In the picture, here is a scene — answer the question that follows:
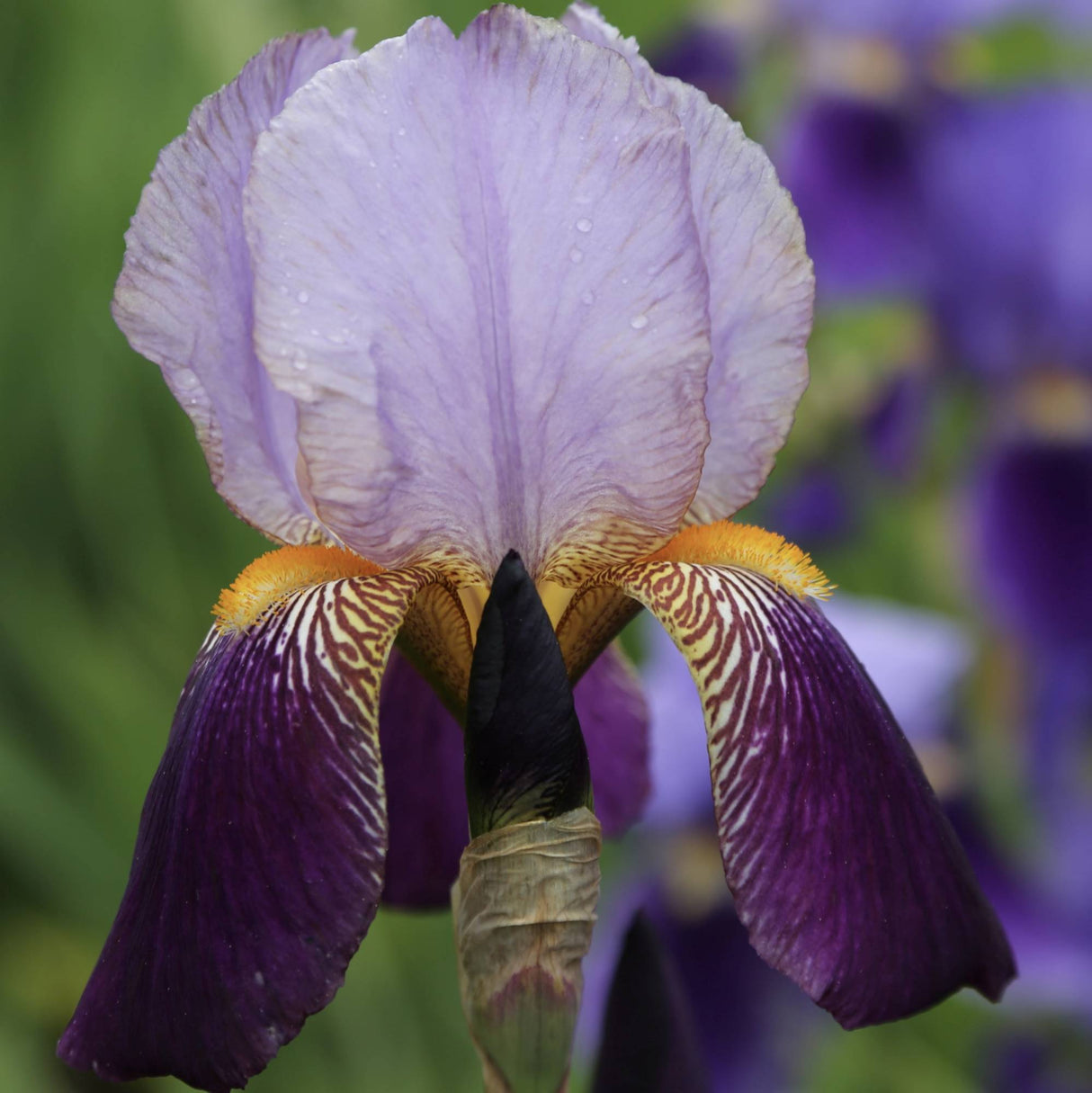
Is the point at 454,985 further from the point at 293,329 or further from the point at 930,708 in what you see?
the point at 293,329

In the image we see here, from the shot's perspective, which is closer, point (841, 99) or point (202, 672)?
point (202, 672)

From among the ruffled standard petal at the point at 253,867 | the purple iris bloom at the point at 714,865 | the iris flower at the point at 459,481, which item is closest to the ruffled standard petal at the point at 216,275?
the iris flower at the point at 459,481

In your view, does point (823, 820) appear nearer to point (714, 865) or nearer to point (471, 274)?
point (471, 274)

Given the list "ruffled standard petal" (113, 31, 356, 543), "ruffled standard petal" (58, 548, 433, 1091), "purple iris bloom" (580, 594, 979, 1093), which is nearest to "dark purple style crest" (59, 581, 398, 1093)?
"ruffled standard petal" (58, 548, 433, 1091)

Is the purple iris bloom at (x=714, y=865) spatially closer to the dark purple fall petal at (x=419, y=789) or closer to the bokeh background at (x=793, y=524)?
the bokeh background at (x=793, y=524)

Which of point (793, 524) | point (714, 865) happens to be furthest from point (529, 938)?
point (793, 524)

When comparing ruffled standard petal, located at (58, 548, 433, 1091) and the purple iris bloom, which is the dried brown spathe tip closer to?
ruffled standard petal, located at (58, 548, 433, 1091)

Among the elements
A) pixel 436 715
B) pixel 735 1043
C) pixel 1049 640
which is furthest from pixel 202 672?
pixel 1049 640
